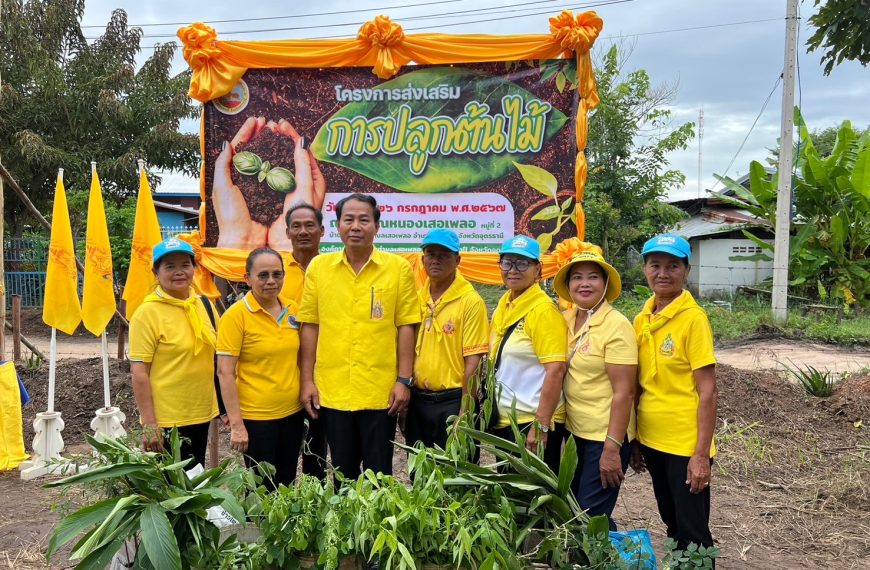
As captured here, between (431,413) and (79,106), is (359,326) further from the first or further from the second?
(79,106)

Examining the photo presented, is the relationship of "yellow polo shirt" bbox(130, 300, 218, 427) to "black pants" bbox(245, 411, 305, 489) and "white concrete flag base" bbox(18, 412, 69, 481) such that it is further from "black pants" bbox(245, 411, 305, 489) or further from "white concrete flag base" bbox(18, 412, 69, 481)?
"white concrete flag base" bbox(18, 412, 69, 481)

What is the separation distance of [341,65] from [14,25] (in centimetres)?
1399

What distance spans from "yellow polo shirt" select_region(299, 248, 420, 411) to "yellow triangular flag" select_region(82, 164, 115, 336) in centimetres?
276

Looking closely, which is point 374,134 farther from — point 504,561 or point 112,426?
point 504,561

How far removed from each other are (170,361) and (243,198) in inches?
78.6

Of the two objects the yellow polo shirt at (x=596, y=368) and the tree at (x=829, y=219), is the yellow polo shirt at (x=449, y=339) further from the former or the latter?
the tree at (x=829, y=219)

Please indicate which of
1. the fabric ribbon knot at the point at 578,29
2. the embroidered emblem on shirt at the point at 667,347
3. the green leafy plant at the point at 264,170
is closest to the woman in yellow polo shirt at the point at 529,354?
the embroidered emblem on shirt at the point at 667,347

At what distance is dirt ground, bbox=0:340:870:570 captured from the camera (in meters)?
3.58

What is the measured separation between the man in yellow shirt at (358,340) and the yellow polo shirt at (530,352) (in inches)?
18.7

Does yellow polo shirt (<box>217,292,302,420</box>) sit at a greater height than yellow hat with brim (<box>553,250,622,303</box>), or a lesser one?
lesser

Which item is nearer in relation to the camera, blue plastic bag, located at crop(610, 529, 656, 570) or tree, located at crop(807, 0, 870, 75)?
blue plastic bag, located at crop(610, 529, 656, 570)

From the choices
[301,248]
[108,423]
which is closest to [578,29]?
[301,248]

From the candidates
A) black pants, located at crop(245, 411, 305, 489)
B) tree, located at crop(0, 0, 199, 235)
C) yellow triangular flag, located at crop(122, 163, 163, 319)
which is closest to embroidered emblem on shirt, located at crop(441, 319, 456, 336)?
black pants, located at crop(245, 411, 305, 489)

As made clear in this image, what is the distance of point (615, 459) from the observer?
2.46m
